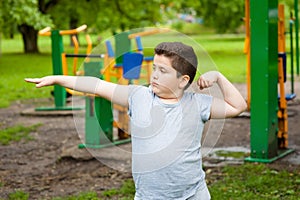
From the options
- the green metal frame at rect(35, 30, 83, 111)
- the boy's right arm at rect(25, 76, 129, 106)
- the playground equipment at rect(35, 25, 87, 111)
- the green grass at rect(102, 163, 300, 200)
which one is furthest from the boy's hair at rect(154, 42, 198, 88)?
the green metal frame at rect(35, 30, 83, 111)

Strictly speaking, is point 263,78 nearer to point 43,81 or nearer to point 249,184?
point 249,184

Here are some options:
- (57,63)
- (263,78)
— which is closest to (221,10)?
(57,63)

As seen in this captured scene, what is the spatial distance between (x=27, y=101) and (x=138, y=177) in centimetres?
1021

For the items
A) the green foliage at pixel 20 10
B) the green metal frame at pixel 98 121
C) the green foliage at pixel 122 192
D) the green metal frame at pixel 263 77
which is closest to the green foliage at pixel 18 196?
the green foliage at pixel 122 192

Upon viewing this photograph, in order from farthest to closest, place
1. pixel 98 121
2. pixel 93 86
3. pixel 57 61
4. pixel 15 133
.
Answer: pixel 57 61 → pixel 15 133 → pixel 98 121 → pixel 93 86

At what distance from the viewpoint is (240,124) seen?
9.51 metres

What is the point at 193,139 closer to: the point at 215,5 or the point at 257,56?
the point at 257,56

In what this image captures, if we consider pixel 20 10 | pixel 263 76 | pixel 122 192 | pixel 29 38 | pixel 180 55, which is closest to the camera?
pixel 180 55

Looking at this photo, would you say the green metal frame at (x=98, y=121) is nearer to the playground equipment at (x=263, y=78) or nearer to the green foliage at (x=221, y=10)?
the playground equipment at (x=263, y=78)

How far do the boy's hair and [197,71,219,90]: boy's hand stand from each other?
58mm

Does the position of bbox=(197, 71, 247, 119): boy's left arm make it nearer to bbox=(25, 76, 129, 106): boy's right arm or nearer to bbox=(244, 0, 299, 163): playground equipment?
bbox=(25, 76, 129, 106): boy's right arm

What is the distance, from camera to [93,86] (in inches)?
125

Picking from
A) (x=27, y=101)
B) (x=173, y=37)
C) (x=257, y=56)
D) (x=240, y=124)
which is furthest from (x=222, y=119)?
(x=27, y=101)

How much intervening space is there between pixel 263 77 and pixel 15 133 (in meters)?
3.87
